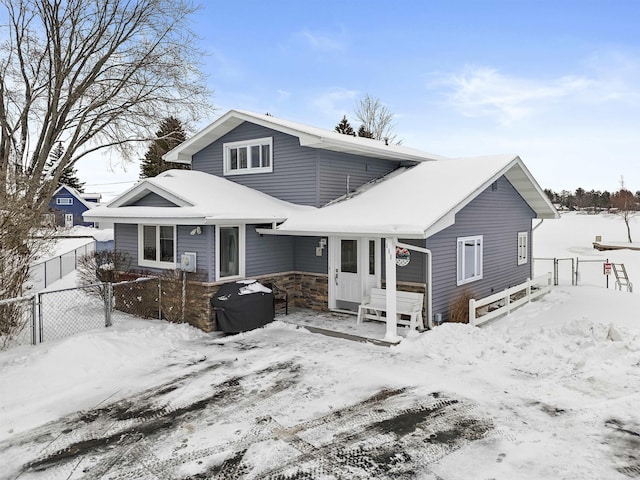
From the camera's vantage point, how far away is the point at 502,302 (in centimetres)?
1445

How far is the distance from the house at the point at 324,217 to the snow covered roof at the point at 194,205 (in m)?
0.04

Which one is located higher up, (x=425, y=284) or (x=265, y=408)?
(x=425, y=284)

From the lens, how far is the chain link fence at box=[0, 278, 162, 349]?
9117 mm

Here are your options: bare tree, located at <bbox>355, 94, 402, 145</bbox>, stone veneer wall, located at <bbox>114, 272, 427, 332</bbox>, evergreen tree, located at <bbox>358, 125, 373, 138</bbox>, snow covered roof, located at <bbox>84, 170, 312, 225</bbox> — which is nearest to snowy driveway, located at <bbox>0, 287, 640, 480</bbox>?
stone veneer wall, located at <bbox>114, 272, 427, 332</bbox>

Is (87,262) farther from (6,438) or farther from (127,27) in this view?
(127,27)

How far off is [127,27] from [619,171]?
67107mm

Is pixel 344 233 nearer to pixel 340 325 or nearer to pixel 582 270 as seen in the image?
pixel 340 325

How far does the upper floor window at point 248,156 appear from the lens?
14.5m

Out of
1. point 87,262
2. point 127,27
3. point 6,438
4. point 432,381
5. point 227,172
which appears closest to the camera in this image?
point 6,438

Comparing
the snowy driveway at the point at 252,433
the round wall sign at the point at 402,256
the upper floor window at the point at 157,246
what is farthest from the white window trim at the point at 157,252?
the round wall sign at the point at 402,256

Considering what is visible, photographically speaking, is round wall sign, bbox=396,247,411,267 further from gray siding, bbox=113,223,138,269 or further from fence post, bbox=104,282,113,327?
gray siding, bbox=113,223,138,269

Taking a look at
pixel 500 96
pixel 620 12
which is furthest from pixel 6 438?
pixel 500 96

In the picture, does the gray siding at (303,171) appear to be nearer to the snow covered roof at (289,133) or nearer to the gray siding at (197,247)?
the snow covered roof at (289,133)

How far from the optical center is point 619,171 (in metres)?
63.5
